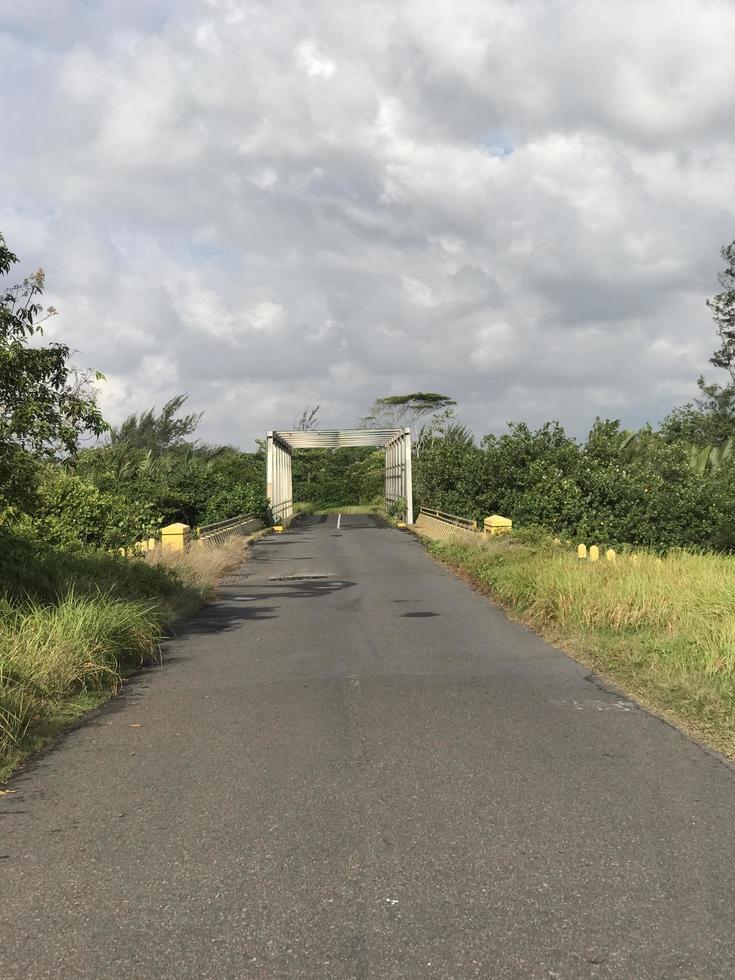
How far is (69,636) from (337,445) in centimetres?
4019

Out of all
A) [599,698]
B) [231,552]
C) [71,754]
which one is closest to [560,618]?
[599,698]

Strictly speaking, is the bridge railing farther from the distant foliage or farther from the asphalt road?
the asphalt road

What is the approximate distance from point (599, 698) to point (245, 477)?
50.5 m

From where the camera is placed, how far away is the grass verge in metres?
6.43

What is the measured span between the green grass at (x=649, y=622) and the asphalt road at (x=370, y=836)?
1.23ft

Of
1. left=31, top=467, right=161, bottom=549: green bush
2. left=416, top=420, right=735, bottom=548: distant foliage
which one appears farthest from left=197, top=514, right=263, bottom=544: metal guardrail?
left=416, top=420, right=735, bottom=548: distant foliage

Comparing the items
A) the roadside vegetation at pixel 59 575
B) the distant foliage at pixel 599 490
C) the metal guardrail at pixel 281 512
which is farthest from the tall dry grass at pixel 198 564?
the metal guardrail at pixel 281 512

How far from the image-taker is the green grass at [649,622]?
699cm

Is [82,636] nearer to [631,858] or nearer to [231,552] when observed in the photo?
[631,858]

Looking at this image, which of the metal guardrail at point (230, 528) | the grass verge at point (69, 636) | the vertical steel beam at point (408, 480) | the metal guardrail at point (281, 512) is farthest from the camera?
the metal guardrail at point (281, 512)

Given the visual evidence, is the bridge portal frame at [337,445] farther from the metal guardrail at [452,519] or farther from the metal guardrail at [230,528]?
the metal guardrail at [230,528]

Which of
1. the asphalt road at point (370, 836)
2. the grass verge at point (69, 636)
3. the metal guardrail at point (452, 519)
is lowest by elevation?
the asphalt road at point (370, 836)

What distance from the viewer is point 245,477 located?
56.8 m

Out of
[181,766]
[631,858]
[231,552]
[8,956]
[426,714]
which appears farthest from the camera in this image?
[231,552]
